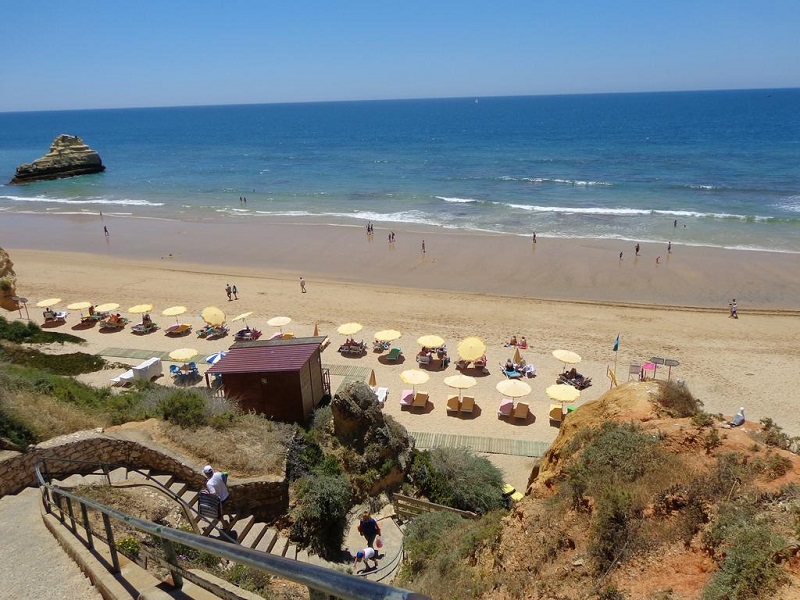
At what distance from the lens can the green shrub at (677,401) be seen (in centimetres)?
883

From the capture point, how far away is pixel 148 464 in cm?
964

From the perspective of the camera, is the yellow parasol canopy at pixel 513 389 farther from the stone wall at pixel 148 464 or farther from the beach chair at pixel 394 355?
the stone wall at pixel 148 464

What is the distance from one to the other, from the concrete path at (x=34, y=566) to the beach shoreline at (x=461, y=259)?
2382 centimetres

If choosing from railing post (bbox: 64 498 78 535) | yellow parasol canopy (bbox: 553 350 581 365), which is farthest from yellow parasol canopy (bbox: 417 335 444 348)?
railing post (bbox: 64 498 78 535)

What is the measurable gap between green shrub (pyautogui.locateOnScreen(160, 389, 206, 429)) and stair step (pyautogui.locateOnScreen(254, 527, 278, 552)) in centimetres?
272

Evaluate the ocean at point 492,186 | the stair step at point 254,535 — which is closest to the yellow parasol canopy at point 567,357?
the stair step at point 254,535

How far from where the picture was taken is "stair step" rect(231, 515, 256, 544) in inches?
354

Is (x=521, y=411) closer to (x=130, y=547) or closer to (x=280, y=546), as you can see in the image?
(x=280, y=546)

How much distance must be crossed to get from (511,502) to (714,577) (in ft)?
22.3

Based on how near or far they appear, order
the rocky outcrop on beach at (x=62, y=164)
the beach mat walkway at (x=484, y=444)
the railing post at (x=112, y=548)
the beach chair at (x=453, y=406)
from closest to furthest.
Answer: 1. the railing post at (x=112, y=548)
2. the beach mat walkway at (x=484, y=444)
3. the beach chair at (x=453, y=406)
4. the rocky outcrop on beach at (x=62, y=164)

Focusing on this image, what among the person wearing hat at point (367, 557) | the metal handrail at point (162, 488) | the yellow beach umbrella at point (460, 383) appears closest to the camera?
the metal handrail at point (162, 488)

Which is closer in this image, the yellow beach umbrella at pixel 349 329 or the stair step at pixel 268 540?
the stair step at pixel 268 540

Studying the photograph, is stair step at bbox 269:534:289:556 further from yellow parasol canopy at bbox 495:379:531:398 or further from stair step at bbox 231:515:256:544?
yellow parasol canopy at bbox 495:379:531:398

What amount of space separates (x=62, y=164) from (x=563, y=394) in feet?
270
